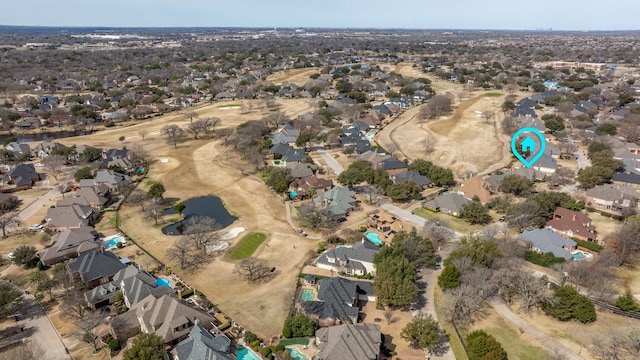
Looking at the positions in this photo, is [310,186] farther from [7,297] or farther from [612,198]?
[612,198]

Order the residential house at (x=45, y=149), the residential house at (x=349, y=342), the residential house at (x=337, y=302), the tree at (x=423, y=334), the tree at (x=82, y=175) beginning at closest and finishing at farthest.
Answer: the residential house at (x=349, y=342), the tree at (x=423, y=334), the residential house at (x=337, y=302), the tree at (x=82, y=175), the residential house at (x=45, y=149)

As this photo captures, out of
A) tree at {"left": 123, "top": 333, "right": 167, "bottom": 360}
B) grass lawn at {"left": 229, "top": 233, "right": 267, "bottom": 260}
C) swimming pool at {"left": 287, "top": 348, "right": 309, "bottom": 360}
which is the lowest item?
grass lawn at {"left": 229, "top": 233, "right": 267, "bottom": 260}

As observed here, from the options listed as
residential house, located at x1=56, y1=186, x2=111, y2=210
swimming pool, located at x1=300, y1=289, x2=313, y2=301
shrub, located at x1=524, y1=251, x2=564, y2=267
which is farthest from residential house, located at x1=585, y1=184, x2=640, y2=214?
residential house, located at x1=56, y1=186, x2=111, y2=210

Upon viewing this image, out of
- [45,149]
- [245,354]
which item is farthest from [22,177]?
[245,354]

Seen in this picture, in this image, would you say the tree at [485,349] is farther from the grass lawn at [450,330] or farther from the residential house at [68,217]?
the residential house at [68,217]

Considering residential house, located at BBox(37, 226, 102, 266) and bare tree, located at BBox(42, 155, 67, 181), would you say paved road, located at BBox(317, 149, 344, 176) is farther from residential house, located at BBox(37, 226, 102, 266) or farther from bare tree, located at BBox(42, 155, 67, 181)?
bare tree, located at BBox(42, 155, 67, 181)

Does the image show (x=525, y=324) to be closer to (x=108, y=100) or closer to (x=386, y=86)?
(x=386, y=86)

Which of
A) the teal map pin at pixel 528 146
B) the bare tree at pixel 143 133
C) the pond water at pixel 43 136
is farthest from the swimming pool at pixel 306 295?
the pond water at pixel 43 136
